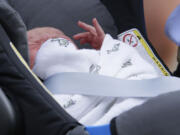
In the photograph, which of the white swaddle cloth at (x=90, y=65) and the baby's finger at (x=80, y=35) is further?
the baby's finger at (x=80, y=35)

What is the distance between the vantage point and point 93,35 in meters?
0.80

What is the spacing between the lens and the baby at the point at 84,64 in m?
0.54

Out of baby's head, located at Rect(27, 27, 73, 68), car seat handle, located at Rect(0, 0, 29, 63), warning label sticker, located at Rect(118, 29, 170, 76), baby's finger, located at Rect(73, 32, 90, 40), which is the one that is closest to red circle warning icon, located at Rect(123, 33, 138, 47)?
warning label sticker, located at Rect(118, 29, 170, 76)

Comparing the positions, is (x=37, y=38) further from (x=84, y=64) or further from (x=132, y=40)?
(x=132, y=40)

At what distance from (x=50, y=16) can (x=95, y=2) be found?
16 centimetres

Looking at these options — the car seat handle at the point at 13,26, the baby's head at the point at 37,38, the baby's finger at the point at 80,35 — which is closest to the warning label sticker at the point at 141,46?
the baby's finger at the point at 80,35

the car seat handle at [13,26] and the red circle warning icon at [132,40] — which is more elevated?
the car seat handle at [13,26]

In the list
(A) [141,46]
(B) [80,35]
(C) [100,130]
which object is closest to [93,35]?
(B) [80,35]

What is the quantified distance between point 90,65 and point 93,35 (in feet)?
0.65

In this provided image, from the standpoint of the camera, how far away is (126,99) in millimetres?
526

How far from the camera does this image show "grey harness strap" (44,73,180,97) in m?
0.53

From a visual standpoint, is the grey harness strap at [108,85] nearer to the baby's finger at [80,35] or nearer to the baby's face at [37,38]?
the baby's face at [37,38]

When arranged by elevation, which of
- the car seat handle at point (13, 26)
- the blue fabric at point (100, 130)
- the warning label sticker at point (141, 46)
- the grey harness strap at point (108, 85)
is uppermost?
the car seat handle at point (13, 26)

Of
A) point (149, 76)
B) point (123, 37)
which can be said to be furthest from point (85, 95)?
point (123, 37)
